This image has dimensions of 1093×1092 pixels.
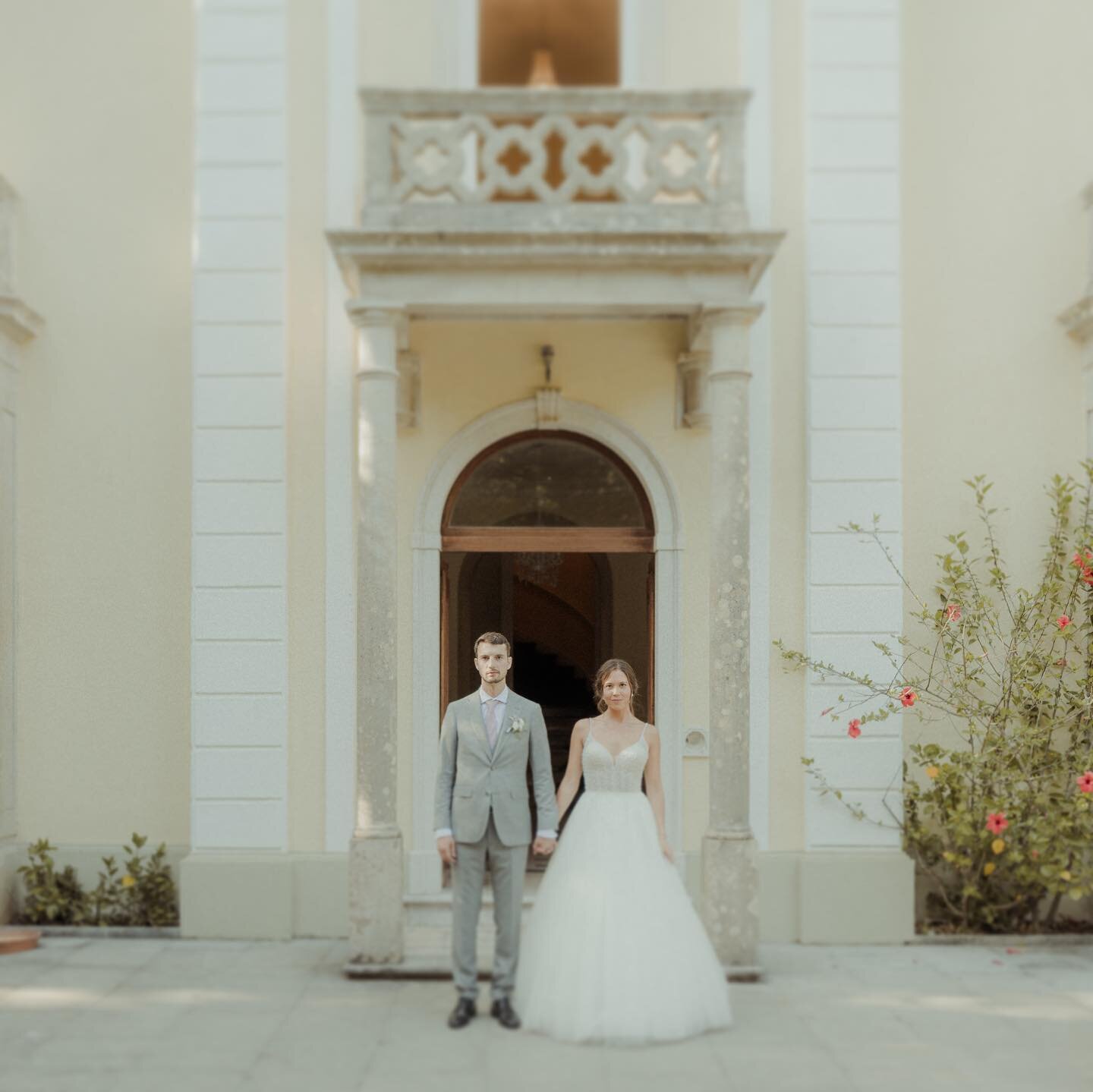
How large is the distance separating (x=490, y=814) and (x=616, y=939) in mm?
829

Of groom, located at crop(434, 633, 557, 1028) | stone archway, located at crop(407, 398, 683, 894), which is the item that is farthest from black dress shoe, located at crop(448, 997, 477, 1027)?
stone archway, located at crop(407, 398, 683, 894)

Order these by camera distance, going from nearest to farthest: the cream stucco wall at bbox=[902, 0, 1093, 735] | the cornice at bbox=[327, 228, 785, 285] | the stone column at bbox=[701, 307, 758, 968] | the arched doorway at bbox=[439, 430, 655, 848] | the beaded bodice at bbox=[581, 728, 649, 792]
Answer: the beaded bodice at bbox=[581, 728, 649, 792]
the cornice at bbox=[327, 228, 785, 285]
the stone column at bbox=[701, 307, 758, 968]
the cream stucco wall at bbox=[902, 0, 1093, 735]
the arched doorway at bbox=[439, 430, 655, 848]

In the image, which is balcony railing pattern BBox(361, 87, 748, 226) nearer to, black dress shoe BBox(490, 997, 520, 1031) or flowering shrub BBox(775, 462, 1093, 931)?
flowering shrub BBox(775, 462, 1093, 931)

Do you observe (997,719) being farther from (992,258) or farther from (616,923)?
(616,923)

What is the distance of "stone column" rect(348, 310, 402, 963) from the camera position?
6895 millimetres

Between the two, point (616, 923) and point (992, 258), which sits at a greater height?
point (992, 258)

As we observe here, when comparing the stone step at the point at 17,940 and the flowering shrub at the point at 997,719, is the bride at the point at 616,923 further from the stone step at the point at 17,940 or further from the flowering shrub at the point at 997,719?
the stone step at the point at 17,940

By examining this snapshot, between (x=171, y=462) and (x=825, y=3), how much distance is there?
204 inches

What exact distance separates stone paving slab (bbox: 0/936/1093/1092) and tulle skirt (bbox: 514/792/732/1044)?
119mm

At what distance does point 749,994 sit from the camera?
6.56 m

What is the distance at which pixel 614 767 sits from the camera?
612 centimetres

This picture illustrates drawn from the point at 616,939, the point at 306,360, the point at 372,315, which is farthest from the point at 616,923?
the point at 306,360

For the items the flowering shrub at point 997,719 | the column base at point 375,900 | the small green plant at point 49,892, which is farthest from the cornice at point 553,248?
the small green plant at point 49,892

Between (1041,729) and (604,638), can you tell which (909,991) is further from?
(604,638)
